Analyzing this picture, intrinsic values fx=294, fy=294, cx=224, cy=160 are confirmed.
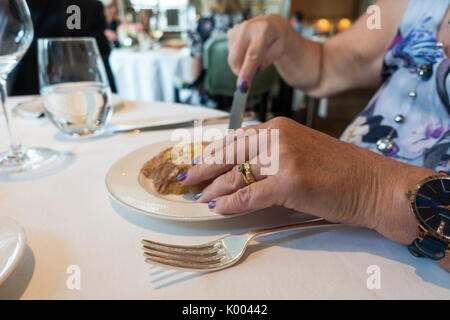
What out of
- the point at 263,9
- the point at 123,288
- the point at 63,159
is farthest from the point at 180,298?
the point at 263,9

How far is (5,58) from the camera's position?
452 mm

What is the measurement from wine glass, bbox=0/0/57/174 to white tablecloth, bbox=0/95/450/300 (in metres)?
0.09

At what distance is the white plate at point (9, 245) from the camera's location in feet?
0.78

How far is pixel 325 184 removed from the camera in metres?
0.32

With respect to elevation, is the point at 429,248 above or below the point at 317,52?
below

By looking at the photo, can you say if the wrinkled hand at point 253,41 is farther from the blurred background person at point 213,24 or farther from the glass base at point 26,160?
the blurred background person at point 213,24

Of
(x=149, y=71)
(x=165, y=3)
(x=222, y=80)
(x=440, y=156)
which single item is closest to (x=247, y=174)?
(x=440, y=156)

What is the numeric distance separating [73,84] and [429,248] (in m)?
0.64

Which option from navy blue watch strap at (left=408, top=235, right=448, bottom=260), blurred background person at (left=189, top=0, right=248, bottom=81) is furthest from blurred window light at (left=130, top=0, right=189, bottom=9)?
navy blue watch strap at (left=408, top=235, right=448, bottom=260)

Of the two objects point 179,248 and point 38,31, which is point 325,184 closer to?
point 179,248

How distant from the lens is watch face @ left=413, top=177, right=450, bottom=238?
30cm

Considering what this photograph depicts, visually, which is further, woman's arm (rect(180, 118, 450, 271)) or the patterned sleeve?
the patterned sleeve

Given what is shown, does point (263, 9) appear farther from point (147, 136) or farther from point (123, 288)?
point (123, 288)

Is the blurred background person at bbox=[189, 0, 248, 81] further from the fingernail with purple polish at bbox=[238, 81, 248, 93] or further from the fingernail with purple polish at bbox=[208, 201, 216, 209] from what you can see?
the fingernail with purple polish at bbox=[208, 201, 216, 209]
